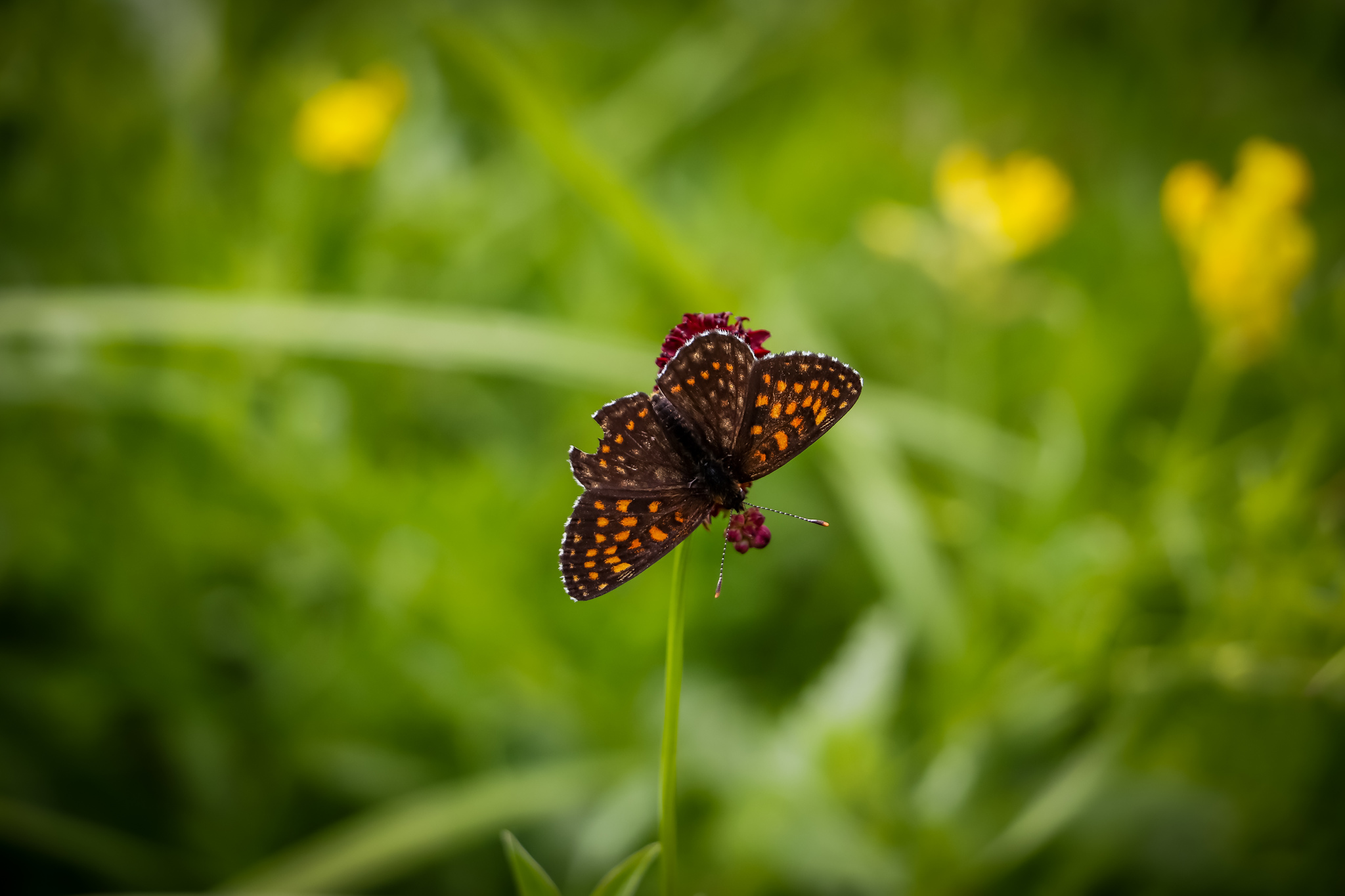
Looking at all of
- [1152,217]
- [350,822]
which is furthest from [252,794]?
[1152,217]

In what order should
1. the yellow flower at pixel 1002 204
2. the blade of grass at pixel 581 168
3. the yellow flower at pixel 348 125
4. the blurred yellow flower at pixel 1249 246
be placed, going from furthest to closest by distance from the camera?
the yellow flower at pixel 348 125
the yellow flower at pixel 1002 204
the blade of grass at pixel 581 168
the blurred yellow flower at pixel 1249 246

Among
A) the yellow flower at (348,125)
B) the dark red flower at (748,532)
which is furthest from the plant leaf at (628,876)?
the yellow flower at (348,125)

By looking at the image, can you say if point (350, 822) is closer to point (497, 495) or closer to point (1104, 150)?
point (497, 495)

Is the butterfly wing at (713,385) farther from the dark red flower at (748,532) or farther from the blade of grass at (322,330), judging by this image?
the blade of grass at (322,330)

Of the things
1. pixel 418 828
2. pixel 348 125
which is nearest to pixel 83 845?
pixel 418 828

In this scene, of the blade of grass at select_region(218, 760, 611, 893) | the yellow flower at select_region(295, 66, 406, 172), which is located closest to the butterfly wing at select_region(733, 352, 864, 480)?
the blade of grass at select_region(218, 760, 611, 893)

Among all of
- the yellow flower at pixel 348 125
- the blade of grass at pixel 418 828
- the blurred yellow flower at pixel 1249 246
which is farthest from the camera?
the yellow flower at pixel 348 125
